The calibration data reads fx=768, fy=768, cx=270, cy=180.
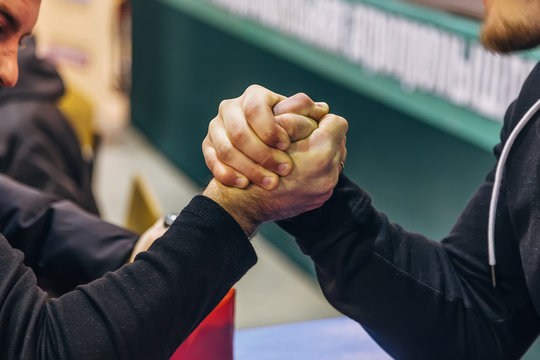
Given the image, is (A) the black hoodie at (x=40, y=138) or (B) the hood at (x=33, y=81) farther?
(B) the hood at (x=33, y=81)

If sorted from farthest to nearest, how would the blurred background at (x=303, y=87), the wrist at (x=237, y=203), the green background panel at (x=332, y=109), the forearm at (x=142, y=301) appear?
the green background panel at (x=332, y=109), the blurred background at (x=303, y=87), the wrist at (x=237, y=203), the forearm at (x=142, y=301)

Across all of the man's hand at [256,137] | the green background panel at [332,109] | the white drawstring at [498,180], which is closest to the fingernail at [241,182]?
the man's hand at [256,137]

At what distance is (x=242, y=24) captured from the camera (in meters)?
3.56

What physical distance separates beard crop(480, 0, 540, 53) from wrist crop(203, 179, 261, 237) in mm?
431

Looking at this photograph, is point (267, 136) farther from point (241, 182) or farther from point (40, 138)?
point (40, 138)

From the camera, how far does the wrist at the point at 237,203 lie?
38.4 inches

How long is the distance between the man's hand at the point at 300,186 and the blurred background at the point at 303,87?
0.19 meters

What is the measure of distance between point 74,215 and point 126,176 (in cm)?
303

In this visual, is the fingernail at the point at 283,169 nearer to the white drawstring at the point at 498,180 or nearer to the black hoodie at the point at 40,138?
the white drawstring at the point at 498,180

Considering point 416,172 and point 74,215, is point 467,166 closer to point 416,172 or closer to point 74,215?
point 416,172

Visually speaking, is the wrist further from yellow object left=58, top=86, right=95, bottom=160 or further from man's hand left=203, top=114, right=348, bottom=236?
yellow object left=58, top=86, right=95, bottom=160

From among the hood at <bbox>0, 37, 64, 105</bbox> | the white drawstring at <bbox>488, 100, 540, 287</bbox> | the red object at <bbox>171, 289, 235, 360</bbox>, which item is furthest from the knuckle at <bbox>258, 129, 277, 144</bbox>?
the hood at <bbox>0, 37, 64, 105</bbox>

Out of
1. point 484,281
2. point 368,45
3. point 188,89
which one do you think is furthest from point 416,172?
point 188,89

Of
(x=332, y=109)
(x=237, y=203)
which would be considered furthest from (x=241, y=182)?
(x=332, y=109)
